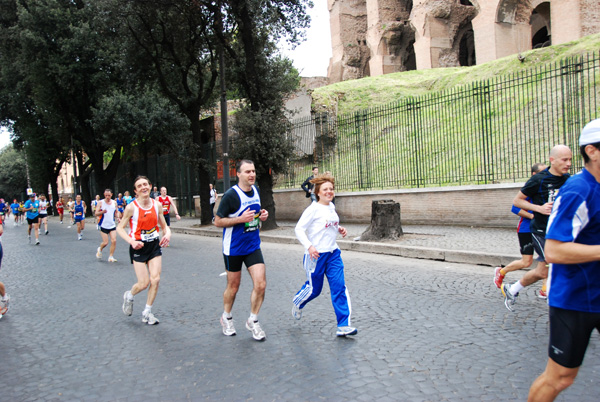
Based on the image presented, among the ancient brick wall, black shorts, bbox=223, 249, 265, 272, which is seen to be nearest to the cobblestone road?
black shorts, bbox=223, 249, 265, 272

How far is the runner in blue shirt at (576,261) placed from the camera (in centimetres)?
237

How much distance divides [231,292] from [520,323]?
3.00 m

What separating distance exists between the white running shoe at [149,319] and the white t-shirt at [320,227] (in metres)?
2.06

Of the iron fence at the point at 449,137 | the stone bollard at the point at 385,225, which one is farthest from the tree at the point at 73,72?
the stone bollard at the point at 385,225

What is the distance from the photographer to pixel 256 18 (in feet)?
56.2

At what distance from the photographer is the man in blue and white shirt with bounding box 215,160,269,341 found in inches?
198

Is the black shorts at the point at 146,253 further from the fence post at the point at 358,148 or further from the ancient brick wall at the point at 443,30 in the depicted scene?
the ancient brick wall at the point at 443,30

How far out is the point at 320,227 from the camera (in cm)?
521

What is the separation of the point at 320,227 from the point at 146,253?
7.75 feet

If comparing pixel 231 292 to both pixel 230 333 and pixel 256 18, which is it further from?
pixel 256 18

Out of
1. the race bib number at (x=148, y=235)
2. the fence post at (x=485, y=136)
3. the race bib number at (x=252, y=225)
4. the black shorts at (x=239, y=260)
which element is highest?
the fence post at (x=485, y=136)

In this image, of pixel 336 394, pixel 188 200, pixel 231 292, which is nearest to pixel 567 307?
pixel 336 394

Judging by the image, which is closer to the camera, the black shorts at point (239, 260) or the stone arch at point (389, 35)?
the black shorts at point (239, 260)

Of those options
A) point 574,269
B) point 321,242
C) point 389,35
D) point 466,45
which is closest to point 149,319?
point 321,242
